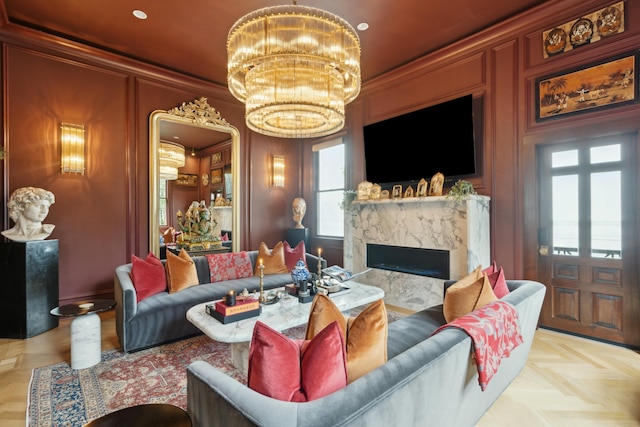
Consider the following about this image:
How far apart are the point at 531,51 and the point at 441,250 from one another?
2.43 m

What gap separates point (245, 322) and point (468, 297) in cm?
158

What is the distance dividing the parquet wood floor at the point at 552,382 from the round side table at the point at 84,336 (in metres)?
0.33

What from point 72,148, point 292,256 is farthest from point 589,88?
point 72,148

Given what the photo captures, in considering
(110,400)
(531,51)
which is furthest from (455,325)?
(531,51)

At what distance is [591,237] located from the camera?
3.11 m

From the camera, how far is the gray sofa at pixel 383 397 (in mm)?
940

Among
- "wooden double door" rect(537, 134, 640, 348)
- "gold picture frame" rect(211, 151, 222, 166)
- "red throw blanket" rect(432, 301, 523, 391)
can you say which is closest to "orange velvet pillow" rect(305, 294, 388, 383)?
"red throw blanket" rect(432, 301, 523, 391)

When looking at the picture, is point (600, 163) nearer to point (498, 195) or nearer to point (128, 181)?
point (498, 195)

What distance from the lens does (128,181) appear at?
429 cm

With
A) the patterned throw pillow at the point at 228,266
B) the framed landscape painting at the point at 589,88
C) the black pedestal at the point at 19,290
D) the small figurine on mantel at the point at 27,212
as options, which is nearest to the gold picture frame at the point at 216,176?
the patterned throw pillow at the point at 228,266

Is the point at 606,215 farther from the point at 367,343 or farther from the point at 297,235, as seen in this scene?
the point at 297,235

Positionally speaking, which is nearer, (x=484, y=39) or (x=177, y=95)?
(x=484, y=39)

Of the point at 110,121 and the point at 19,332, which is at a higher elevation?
the point at 110,121

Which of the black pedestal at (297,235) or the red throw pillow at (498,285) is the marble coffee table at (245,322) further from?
the black pedestal at (297,235)
